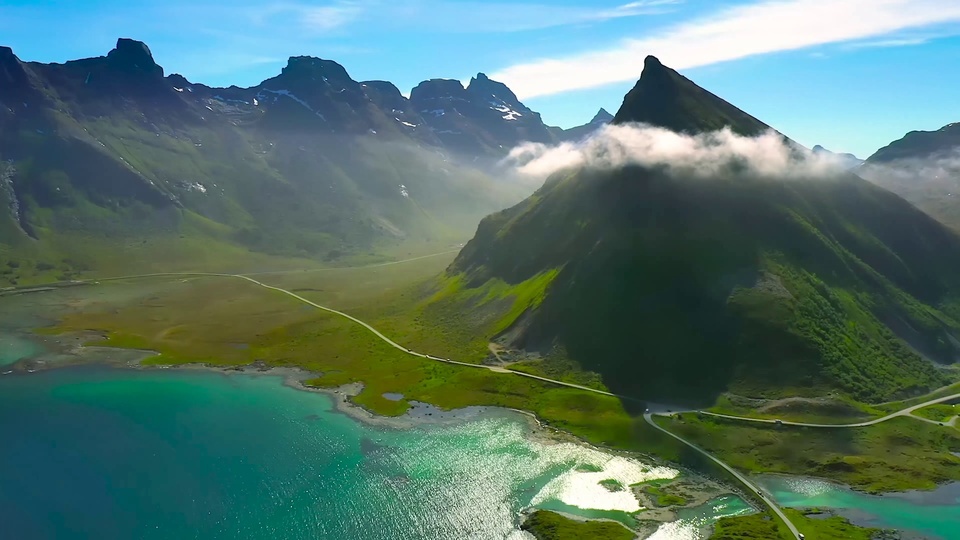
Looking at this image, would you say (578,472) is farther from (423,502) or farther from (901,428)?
(901,428)

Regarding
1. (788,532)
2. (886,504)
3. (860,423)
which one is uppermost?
(860,423)

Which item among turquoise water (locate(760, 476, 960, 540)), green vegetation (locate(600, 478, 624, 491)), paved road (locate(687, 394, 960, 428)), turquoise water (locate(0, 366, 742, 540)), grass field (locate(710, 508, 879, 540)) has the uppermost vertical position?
paved road (locate(687, 394, 960, 428))

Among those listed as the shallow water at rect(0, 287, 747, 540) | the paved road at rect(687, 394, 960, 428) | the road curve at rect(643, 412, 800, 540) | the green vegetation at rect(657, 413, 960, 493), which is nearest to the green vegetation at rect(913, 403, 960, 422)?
the paved road at rect(687, 394, 960, 428)

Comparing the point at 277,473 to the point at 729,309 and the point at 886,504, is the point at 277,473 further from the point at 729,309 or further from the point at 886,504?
the point at 729,309

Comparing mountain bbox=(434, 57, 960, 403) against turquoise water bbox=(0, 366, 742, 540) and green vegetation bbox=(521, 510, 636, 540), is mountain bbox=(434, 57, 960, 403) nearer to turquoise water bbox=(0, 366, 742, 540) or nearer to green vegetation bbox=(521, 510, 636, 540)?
turquoise water bbox=(0, 366, 742, 540)

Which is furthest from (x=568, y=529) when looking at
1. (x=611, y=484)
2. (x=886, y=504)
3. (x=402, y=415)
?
(x=402, y=415)

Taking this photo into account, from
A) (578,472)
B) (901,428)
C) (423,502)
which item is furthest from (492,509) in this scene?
(901,428)
